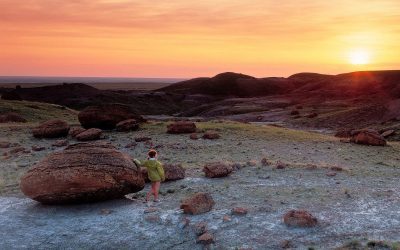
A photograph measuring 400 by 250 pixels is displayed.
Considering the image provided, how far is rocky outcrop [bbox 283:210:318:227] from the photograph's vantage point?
16.3 m

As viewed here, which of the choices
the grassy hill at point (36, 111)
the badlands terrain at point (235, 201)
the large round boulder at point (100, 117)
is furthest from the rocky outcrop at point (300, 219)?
the grassy hill at point (36, 111)

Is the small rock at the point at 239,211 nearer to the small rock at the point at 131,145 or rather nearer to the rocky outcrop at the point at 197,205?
the rocky outcrop at the point at 197,205

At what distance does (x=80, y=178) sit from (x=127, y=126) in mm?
23417

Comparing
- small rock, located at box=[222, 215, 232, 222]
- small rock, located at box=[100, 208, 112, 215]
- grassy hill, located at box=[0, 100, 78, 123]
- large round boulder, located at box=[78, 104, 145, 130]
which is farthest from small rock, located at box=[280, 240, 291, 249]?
grassy hill, located at box=[0, 100, 78, 123]

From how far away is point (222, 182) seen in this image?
73.4ft

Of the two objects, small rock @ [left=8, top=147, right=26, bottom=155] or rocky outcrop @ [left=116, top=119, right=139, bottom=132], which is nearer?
small rock @ [left=8, top=147, right=26, bottom=155]

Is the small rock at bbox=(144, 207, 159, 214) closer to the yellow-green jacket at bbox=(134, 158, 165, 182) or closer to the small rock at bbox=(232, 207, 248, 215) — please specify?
the yellow-green jacket at bbox=(134, 158, 165, 182)

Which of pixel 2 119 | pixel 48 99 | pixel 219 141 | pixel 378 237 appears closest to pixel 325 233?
pixel 378 237

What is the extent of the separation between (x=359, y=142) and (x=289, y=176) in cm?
1552

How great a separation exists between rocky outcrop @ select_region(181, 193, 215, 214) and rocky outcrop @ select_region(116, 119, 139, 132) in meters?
24.4

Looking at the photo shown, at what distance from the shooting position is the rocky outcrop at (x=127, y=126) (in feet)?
136

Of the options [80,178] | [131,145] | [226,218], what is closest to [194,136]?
[131,145]

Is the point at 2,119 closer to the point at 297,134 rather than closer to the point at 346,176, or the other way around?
the point at 297,134

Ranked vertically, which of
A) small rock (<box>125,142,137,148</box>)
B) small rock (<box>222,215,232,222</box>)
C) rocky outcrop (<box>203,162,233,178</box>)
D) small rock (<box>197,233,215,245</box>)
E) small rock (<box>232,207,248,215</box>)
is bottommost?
small rock (<box>125,142,137,148</box>)
